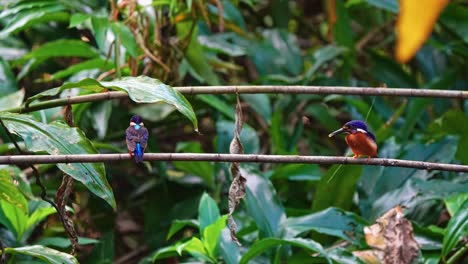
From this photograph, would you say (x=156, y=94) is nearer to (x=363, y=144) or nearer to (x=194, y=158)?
(x=194, y=158)

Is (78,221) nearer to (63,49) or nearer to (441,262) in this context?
(63,49)

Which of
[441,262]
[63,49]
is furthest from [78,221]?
[441,262]

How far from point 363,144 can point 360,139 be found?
0.04 ft

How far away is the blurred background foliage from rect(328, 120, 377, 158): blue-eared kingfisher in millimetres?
161

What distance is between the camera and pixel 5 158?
1.25m

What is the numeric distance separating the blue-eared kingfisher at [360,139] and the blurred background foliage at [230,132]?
0.53 feet

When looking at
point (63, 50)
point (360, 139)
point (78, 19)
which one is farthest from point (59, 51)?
point (360, 139)

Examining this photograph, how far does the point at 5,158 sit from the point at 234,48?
1.89 m

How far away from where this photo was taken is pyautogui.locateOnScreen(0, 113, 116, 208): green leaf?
1443mm

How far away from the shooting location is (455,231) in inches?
76.6

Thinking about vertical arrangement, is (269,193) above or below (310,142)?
above

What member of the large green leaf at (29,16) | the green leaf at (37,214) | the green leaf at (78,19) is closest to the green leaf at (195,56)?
the green leaf at (78,19)

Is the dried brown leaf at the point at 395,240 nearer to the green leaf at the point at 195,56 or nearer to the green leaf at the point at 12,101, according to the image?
the green leaf at the point at 195,56

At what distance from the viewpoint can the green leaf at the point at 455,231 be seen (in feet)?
6.37
